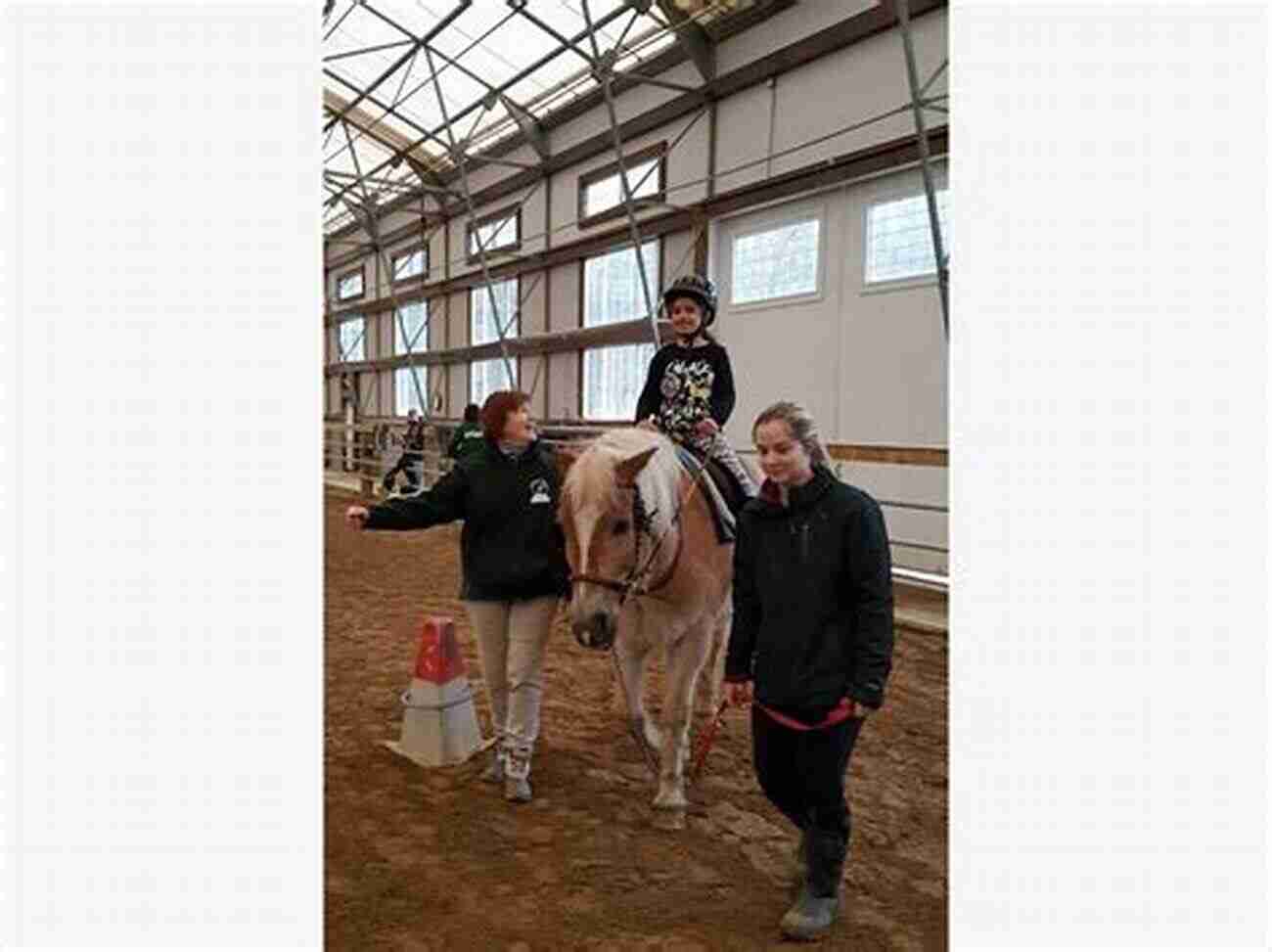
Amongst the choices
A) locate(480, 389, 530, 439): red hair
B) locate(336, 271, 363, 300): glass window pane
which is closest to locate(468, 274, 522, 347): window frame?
locate(336, 271, 363, 300): glass window pane

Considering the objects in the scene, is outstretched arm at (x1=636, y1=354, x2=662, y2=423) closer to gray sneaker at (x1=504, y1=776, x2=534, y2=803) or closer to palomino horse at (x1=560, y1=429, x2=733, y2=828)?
palomino horse at (x1=560, y1=429, x2=733, y2=828)

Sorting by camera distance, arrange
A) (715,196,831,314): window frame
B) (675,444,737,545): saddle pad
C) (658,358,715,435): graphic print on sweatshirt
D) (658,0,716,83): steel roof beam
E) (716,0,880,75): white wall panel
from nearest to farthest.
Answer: (675,444,737,545): saddle pad < (658,358,715,435): graphic print on sweatshirt < (716,0,880,75): white wall panel < (715,196,831,314): window frame < (658,0,716,83): steel roof beam

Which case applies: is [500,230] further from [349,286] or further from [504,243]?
[349,286]

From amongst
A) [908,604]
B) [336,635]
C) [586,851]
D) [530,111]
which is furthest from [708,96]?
[586,851]

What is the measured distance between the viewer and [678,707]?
2.41 m

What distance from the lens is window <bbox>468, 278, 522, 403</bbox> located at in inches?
430

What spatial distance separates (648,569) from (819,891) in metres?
0.79

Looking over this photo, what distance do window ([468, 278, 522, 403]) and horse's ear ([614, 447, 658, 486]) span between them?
28.4 feet

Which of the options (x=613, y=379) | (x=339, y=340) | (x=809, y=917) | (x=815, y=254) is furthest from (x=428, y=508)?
(x=339, y=340)

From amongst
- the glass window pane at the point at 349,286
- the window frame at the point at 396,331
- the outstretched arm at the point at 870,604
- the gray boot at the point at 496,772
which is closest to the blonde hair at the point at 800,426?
the outstretched arm at the point at 870,604

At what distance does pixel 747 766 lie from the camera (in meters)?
2.75

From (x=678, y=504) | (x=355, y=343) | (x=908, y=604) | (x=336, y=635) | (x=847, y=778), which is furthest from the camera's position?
(x=355, y=343)

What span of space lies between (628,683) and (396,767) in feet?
2.40
